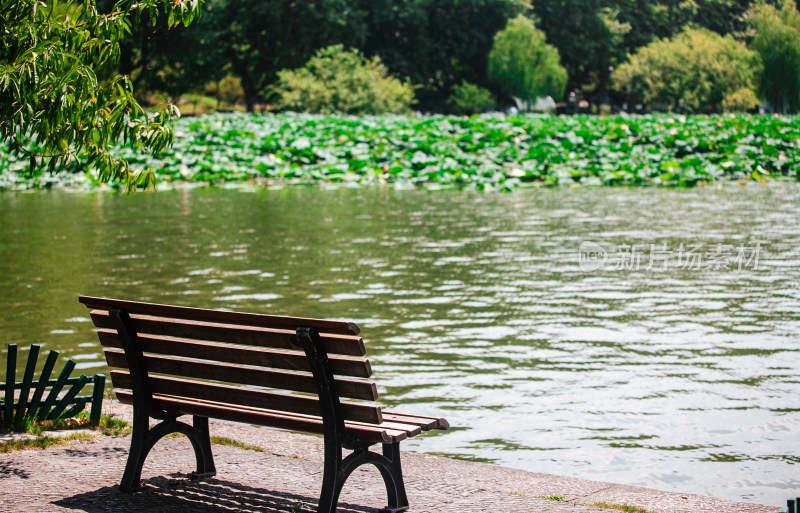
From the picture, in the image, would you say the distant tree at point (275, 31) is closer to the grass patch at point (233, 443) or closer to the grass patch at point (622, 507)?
the grass patch at point (233, 443)

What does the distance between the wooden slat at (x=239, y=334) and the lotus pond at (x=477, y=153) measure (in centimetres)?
2096

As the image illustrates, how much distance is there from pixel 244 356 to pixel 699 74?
4689 centimetres

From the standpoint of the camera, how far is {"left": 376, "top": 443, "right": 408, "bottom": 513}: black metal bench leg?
4.70 meters

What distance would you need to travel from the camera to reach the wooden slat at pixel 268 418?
457cm

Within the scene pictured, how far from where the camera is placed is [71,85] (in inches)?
232

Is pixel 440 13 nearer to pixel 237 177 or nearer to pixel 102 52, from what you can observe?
pixel 237 177

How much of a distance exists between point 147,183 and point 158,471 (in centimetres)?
190

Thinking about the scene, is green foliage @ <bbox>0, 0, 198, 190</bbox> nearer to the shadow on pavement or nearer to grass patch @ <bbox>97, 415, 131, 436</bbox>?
grass patch @ <bbox>97, 415, 131, 436</bbox>

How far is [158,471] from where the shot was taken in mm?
5410

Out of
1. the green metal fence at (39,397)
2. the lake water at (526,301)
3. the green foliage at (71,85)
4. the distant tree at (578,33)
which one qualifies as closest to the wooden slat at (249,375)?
the green metal fence at (39,397)

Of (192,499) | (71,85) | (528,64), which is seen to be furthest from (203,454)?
(528,64)

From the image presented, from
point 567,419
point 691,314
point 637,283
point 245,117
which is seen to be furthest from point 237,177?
point 567,419

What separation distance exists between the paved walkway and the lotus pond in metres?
20.3

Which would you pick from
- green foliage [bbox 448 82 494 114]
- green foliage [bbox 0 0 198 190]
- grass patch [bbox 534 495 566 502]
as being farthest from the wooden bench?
green foliage [bbox 448 82 494 114]
